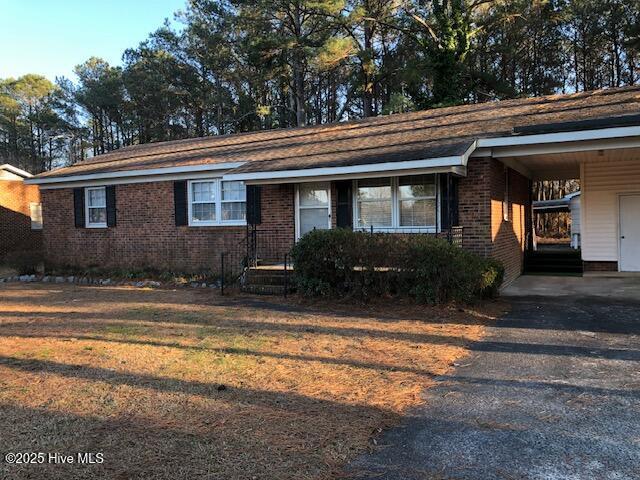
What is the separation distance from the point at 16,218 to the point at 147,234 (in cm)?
1000

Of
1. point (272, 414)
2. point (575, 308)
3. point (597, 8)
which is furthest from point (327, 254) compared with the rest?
point (597, 8)

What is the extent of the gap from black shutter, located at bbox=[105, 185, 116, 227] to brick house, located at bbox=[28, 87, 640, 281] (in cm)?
4

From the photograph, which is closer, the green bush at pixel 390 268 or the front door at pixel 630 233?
the green bush at pixel 390 268

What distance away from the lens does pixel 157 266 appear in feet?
49.8

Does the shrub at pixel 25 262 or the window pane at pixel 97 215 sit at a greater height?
the window pane at pixel 97 215

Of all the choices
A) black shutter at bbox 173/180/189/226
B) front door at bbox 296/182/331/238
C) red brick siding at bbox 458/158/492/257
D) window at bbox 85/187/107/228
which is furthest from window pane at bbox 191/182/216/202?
red brick siding at bbox 458/158/492/257

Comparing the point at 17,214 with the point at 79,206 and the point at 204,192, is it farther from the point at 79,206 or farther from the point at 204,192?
the point at 204,192

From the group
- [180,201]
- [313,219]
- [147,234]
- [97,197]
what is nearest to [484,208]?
[313,219]

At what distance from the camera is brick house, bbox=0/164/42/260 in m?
21.1

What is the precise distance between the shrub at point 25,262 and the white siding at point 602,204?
56.3 ft

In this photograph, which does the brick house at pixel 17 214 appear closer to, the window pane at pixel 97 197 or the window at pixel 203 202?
the window pane at pixel 97 197

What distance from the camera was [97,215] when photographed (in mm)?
16641

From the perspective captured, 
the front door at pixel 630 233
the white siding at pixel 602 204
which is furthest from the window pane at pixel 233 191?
→ the front door at pixel 630 233

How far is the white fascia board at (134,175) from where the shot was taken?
1390 cm
